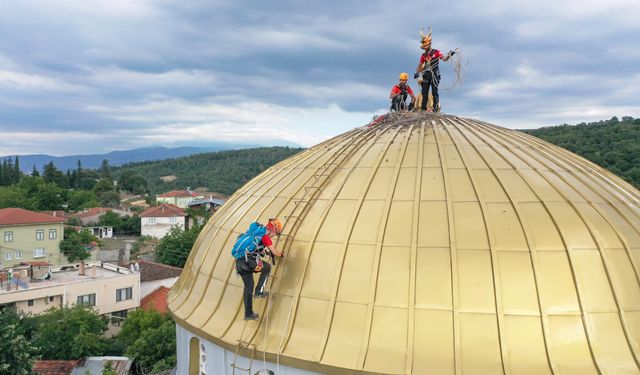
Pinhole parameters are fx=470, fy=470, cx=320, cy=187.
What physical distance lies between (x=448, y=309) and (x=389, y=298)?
117 centimetres

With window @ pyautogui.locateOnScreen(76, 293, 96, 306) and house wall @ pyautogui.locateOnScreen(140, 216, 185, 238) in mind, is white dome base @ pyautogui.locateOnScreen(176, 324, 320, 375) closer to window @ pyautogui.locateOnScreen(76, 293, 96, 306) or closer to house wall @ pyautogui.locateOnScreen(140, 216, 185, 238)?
window @ pyautogui.locateOnScreen(76, 293, 96, 306)

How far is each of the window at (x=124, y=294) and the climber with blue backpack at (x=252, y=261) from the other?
37.4 meters

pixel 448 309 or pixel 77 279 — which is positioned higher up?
pixel 448 309

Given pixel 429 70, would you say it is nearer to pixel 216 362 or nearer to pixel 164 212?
pixel 216 362

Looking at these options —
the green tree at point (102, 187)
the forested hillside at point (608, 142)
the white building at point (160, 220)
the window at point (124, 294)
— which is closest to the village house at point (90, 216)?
the white building at point (160, 220)

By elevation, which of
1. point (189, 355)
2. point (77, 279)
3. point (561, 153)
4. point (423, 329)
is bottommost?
point (77, 279)

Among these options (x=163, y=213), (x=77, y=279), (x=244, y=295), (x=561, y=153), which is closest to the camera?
(x=244, y=295)

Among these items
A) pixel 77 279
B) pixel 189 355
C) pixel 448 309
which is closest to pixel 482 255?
pixel 448 309

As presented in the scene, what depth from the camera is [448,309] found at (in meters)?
9.24

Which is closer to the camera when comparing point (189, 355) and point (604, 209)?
point (604, 209)

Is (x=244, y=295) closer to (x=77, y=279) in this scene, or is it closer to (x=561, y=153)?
(x=561, y=153)

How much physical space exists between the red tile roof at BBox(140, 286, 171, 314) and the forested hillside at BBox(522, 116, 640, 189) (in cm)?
4492

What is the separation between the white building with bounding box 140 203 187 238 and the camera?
3762 inches

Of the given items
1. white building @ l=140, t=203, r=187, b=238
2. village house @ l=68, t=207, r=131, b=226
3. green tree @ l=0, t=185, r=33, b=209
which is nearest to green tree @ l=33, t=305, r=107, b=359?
white building @ l=140, t=203, r=187, b=238
